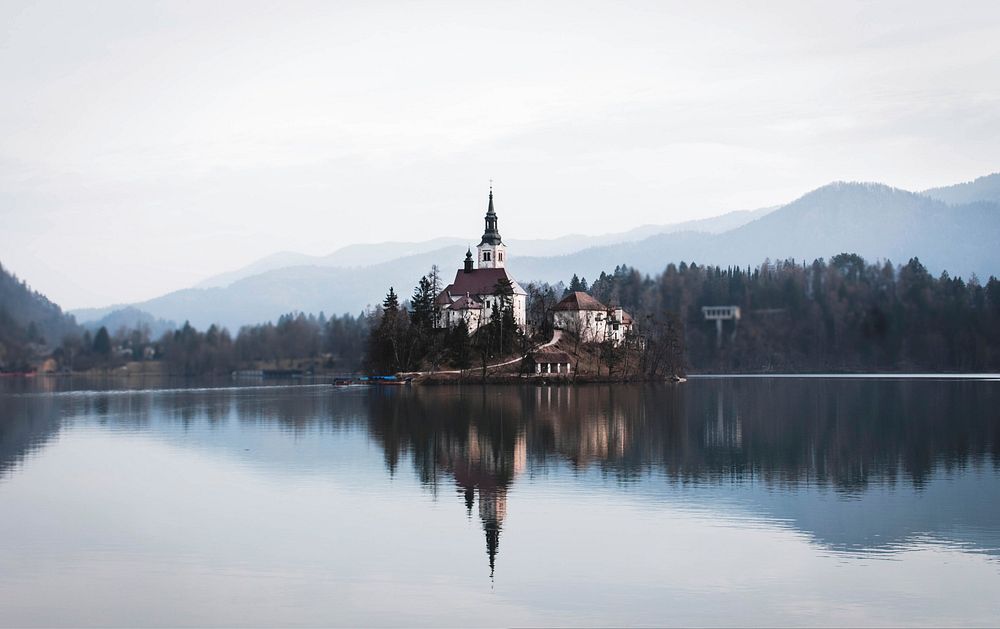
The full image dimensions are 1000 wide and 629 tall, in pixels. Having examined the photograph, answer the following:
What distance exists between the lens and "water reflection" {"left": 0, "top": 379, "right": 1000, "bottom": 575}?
35.2 meters

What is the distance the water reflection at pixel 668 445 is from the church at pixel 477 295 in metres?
46.7

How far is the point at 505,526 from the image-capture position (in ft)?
108

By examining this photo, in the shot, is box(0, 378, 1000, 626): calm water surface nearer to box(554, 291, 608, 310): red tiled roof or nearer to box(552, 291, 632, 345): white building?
box(552, 291, 632, 345): white building

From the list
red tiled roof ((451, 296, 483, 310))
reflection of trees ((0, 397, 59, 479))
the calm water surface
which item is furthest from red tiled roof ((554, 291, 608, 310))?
the calm water surface

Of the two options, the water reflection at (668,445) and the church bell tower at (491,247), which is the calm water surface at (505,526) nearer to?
the water reflection at (668,445)

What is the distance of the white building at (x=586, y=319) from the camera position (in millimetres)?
151000

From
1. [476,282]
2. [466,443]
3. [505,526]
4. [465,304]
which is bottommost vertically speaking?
[505,526]

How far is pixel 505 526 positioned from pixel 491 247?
451 ft

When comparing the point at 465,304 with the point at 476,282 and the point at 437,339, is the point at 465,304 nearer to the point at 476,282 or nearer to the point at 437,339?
the point at 476,282

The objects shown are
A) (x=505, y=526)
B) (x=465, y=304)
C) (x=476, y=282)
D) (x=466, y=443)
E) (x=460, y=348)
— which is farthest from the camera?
(x=476, y=282)

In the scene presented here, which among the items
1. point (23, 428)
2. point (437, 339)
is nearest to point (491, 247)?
point (437, 339)

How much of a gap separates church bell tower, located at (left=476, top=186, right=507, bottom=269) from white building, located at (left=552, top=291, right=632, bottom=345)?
1821 centimetres

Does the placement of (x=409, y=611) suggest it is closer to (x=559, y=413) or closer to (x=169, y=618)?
(x=169, y=618)

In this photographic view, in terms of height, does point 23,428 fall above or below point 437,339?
below
